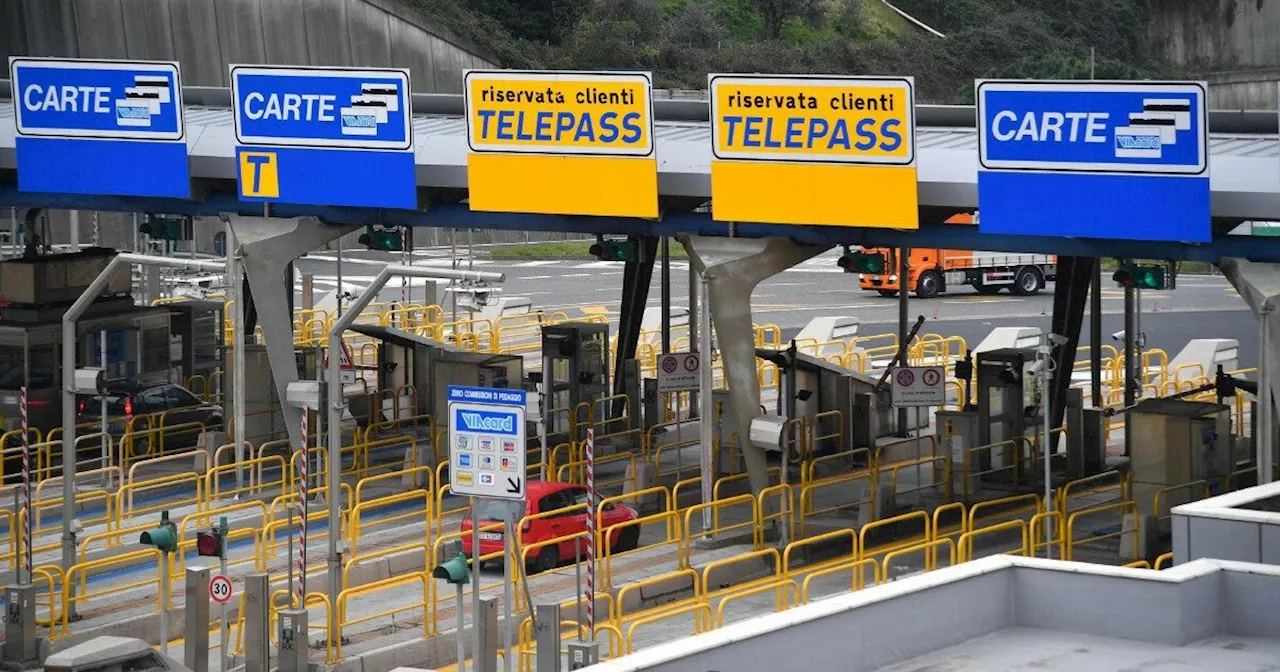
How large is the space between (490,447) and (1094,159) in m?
7.93

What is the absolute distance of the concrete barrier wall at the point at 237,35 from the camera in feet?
168

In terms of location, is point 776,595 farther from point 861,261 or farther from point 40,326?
point 40,326

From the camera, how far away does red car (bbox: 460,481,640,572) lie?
77.1 ft

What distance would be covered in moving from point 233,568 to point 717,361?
17.3 meters

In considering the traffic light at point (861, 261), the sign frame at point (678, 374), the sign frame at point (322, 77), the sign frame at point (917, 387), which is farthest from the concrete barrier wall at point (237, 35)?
the traffic light at point (861, 261)

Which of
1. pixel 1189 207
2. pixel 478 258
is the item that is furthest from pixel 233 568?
pixel 478 258

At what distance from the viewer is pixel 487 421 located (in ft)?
55.6

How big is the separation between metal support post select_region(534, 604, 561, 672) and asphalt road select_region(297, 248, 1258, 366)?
27.3 meters

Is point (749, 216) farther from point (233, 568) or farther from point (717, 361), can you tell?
point (717, 361)

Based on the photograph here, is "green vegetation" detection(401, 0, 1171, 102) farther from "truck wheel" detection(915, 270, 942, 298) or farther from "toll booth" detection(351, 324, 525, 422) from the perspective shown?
"toll booth" detection(351, 324, 525, 422)

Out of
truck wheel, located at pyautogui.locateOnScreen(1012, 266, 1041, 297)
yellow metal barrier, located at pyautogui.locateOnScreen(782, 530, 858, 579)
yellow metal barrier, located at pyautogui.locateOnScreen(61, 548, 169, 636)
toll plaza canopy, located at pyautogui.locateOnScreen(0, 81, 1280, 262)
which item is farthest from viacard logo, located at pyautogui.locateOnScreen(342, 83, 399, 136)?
truck wheel, located at pyautogui.locateOnScreen(1012, 266, 1041, 297)

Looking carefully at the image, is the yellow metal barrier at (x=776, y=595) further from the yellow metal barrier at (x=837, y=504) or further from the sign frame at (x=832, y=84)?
the sign frame at (x=832, y=84)

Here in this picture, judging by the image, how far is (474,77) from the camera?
24.7 meters

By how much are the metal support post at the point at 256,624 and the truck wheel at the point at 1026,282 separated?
131ft
